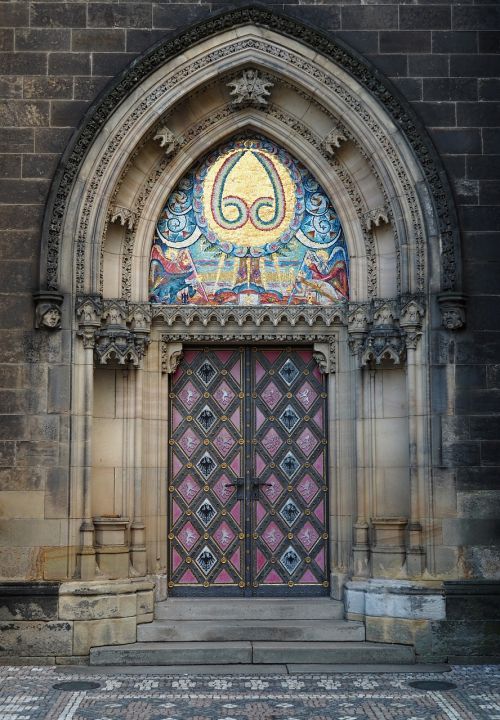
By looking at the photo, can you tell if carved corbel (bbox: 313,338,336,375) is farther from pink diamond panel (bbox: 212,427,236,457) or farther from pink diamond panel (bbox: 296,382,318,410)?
pink diamond panel (bbox: 212,427,236,457)

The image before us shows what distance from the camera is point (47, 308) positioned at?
37.0 ft

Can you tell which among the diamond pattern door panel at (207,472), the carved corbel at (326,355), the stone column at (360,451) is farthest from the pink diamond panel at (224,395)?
the stone column at (360,451)

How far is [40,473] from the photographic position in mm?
11234

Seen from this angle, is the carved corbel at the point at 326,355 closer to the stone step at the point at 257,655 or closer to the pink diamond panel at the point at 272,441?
the pink diamond panel at the point at 272,441

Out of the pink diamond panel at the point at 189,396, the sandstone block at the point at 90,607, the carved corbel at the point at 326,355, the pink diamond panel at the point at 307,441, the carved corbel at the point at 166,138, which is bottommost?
the sandstone block at the point at 90,607

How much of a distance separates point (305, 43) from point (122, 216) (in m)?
2.75

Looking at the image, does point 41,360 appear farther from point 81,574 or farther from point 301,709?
point 301,709

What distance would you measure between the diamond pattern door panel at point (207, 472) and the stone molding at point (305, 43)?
208 centimetres

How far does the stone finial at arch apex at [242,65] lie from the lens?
37.6 feet

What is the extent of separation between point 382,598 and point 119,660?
2.78 meters

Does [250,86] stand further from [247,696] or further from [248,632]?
[247,696]

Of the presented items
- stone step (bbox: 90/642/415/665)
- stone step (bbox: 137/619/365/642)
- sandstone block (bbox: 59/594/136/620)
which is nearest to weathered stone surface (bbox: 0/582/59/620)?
sandstone block (bbox: 59/594/136/620)

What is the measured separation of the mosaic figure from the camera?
1236 cm

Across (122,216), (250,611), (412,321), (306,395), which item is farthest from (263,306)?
(250,611)
